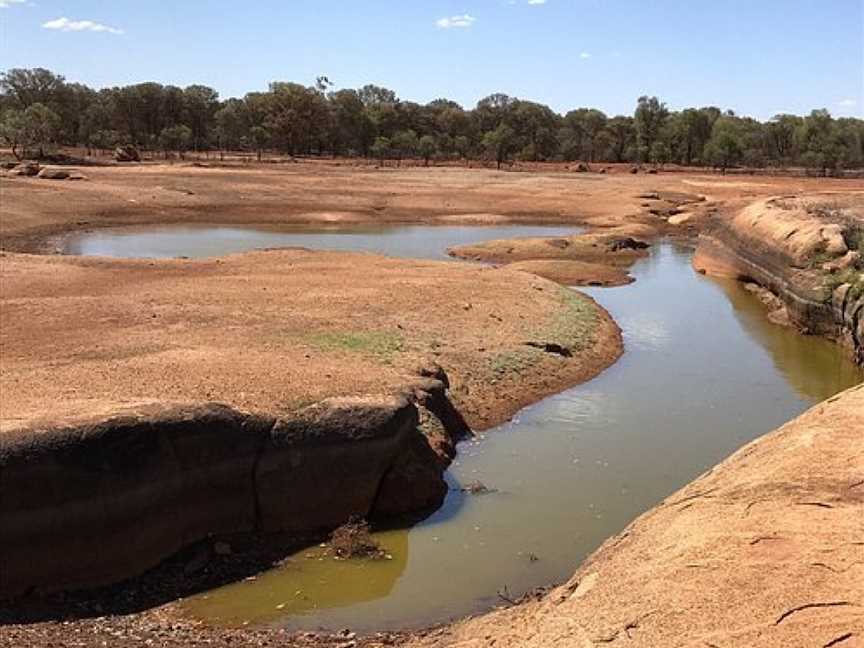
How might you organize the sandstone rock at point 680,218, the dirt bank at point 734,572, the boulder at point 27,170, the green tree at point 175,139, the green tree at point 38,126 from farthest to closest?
the green tree at point 175,139, the green tree at point 38,126, the boulder at point 27,170, the sandstone rock at point 680,218, the dirt bank at point 734,572

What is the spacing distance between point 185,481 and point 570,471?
20.0 ft

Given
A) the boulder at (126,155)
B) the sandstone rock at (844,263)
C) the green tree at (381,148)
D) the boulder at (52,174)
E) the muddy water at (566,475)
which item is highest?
the green tree at (381,148)

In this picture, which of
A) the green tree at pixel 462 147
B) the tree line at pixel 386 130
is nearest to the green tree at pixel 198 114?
the tree line at pixel 386 130

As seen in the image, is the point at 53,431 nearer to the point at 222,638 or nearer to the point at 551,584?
the point at 222,638

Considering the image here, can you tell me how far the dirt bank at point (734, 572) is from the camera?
6.12m

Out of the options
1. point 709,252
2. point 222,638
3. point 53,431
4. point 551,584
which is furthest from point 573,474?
point 709,252

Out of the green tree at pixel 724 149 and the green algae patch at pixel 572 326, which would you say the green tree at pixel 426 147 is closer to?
the green tree at pixel 724 149

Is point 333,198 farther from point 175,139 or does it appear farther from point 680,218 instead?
point 175,139

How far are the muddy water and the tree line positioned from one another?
231ft

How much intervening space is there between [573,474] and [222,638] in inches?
258

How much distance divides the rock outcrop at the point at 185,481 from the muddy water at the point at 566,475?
0.70 m

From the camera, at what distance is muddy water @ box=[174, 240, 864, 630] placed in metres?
10.2

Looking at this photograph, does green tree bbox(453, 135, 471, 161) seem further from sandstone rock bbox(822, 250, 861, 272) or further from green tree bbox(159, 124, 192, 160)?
sandstone rock bbox(822, 250, 861, 272)

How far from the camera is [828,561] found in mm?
6723
